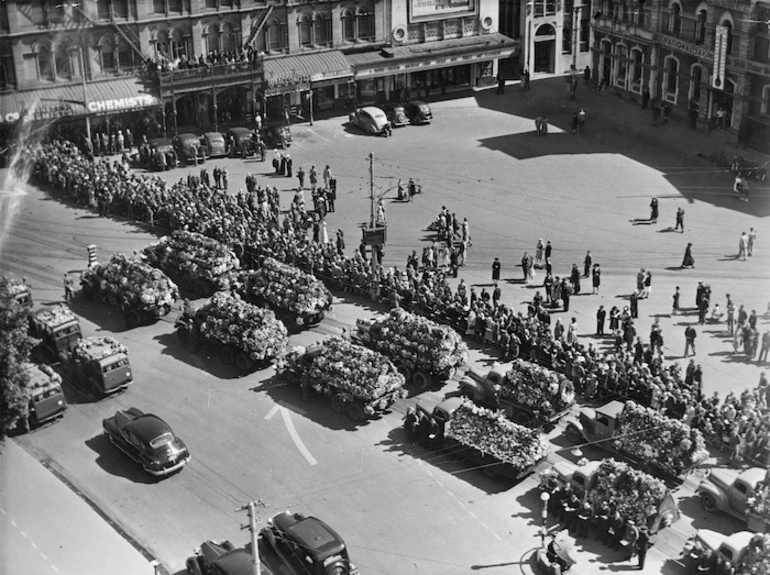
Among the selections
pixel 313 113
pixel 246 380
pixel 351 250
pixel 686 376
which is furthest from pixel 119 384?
pixel 313 113

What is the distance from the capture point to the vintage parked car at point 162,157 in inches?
2943

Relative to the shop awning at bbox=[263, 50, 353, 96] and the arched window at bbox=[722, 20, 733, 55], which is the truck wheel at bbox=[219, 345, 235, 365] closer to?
the shop awning at bbox=[263, 50, 353, 96]

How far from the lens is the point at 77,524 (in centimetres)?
3809

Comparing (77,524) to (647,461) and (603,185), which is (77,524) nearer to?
(647,461)

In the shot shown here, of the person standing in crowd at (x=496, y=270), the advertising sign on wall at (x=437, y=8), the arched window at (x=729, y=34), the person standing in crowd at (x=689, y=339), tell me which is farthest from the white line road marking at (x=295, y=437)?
the advertising sign on wall at (x=437, y=8)

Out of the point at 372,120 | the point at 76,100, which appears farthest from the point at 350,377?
the point at 372,120

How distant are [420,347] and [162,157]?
114 feet

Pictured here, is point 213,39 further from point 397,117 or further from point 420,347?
point 420,347

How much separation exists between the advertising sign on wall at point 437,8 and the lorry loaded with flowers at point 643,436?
53.8m

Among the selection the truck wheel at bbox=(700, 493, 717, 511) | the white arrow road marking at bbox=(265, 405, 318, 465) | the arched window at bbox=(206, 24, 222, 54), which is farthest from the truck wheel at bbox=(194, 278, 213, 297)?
the arched window at bbox=(206, 24, 222, 54)

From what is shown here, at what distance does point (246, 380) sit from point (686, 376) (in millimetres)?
18657

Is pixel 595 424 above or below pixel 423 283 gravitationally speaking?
below

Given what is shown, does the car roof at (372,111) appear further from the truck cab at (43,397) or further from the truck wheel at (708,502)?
the truck wheel at (708,502)

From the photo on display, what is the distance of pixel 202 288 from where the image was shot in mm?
55844
